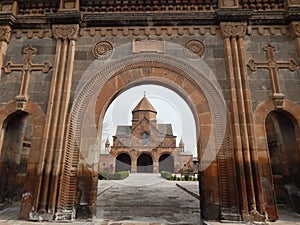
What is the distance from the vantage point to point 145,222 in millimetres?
5117

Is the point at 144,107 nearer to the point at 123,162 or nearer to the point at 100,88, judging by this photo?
the point at 123,162

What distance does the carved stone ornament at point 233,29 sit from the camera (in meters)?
6.24

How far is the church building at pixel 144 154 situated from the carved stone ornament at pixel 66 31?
95.5 ft

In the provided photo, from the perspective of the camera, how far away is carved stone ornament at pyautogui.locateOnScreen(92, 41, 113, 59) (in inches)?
251

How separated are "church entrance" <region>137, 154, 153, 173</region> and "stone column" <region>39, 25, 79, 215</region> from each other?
30260mm

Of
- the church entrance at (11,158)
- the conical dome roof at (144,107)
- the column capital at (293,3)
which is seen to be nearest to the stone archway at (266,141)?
the column capital at (293,3)

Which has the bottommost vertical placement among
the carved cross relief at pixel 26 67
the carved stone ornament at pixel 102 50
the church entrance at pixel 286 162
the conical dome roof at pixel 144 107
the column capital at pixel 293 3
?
the church entrance at pixel 286 162

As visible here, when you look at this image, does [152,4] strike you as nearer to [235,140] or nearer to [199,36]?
[199,36]

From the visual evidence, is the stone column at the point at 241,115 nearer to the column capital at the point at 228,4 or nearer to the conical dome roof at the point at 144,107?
the column capital at the point at 228,4

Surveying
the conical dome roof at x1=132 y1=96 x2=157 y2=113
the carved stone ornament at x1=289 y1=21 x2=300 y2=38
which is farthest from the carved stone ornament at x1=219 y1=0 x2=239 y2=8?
the conical dome roof at x1=132 y1=96 x2=157 y2=113

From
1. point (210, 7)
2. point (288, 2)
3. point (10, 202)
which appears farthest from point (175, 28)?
point (10, 202)

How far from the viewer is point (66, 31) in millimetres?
6434

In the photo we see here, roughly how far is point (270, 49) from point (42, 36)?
7.07 m

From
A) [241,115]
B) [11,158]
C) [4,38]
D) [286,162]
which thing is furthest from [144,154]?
[241,115]
